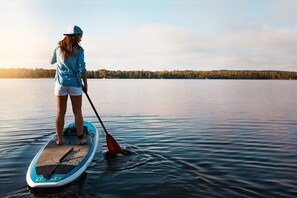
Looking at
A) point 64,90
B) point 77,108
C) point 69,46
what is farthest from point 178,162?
point 69,46

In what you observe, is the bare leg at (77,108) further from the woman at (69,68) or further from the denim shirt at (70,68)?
the denim shirt at (70,68)

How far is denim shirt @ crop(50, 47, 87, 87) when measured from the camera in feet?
24.6

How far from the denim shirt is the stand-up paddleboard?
5.54ft

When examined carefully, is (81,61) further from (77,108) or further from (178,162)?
(178,162)

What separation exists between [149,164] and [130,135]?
14.7ft

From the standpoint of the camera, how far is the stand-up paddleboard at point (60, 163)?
622 cm

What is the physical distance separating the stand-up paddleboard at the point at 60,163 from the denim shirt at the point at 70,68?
66.5 inches

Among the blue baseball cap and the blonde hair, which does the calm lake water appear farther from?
the blue baseball cap

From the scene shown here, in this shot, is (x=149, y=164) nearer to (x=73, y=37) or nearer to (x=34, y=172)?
(x=34, y=172)

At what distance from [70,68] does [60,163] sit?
2.32m

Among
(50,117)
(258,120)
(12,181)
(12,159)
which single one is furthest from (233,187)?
(50,117)

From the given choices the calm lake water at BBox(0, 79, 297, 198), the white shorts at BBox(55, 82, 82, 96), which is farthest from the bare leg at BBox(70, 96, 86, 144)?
the calm lake water at BBox(0, 79, 297, 198)

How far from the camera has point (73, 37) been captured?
24.5 ft

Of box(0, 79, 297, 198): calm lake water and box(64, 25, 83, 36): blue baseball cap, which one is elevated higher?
box(64, 25, 83, 36): blue baseball cap
